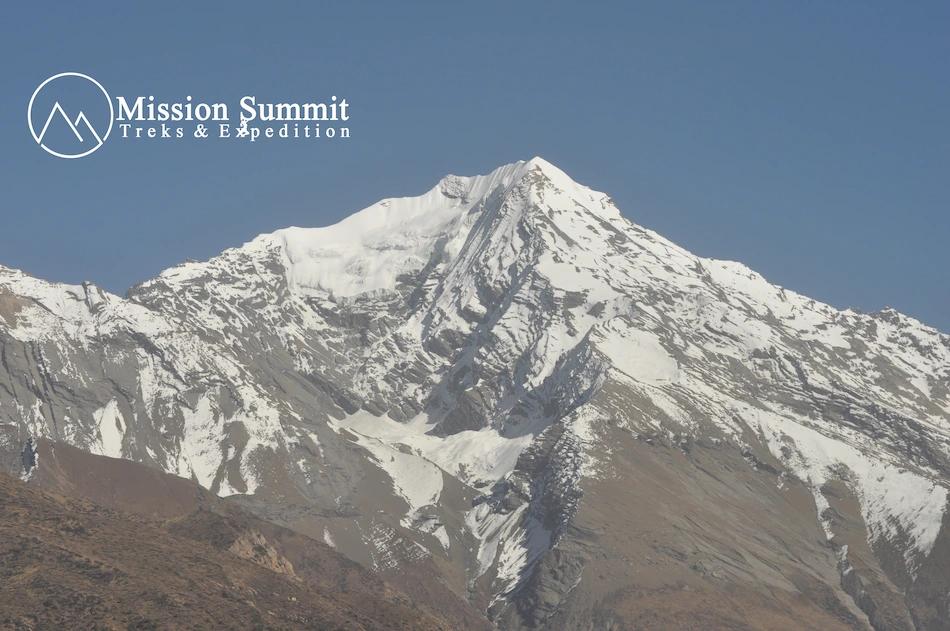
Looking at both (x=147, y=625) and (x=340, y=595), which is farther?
(x=340, y=595)

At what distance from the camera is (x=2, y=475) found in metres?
140

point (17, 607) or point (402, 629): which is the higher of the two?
point (402, 629)

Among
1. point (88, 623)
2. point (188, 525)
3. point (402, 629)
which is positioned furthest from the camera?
point (188, 525)

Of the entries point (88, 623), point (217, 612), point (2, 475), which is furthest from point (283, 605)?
point (2, 475)

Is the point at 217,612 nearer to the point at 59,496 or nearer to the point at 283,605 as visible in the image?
the point at 283,605

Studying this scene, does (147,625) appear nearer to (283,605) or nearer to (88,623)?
(88,623)

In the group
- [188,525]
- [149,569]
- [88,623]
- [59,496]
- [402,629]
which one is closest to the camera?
[88,623]

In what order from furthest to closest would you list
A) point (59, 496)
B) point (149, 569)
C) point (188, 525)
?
point (188, 525), point (59, 496), point (149, 569)

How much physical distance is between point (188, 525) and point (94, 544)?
109 ft

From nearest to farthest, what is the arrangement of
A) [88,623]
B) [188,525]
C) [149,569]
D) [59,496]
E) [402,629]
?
1. [88,623]
2. [149,569]
3. [402,629]
4. [59,496]
5. [188,525]

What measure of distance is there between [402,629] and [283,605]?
10513 mm

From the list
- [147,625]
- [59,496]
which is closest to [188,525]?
[59,496]

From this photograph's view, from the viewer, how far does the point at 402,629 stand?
132 meters

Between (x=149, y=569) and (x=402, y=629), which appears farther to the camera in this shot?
(x=402, y=629)
